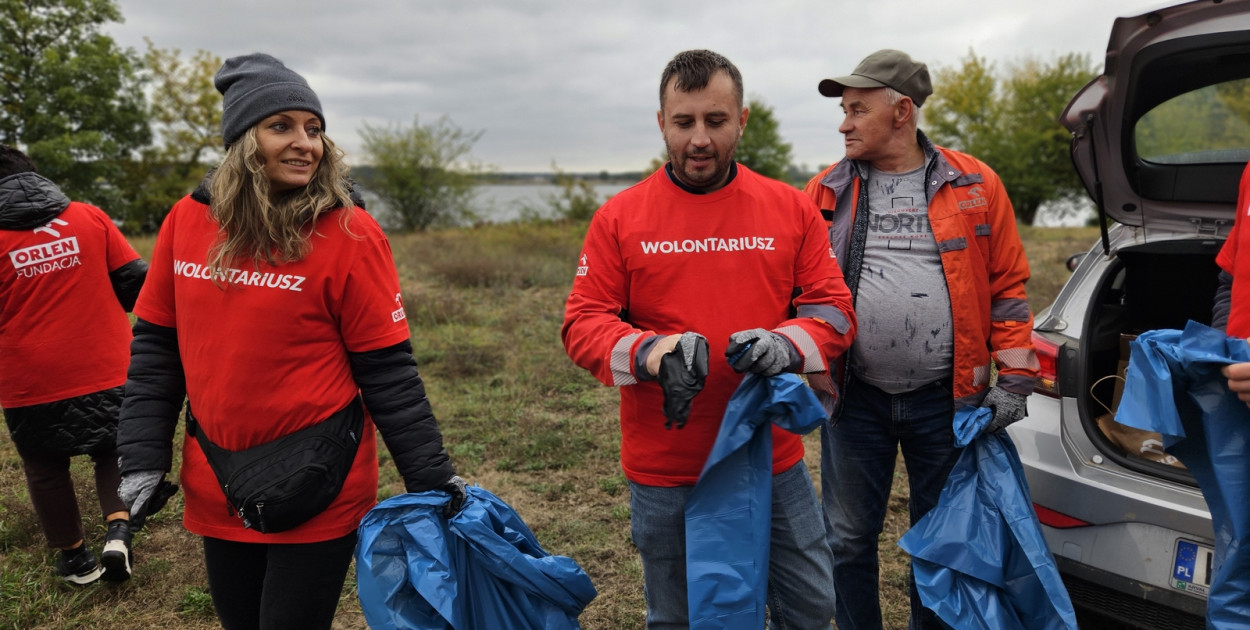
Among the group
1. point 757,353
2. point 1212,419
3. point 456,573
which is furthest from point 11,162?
point 1212,419

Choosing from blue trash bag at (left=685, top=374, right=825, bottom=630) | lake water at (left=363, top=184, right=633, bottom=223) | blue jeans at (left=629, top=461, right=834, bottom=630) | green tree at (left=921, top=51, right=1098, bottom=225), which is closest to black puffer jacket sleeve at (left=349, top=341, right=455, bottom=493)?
blue jeans at (left=629, top=461, right=834, bottom=630)

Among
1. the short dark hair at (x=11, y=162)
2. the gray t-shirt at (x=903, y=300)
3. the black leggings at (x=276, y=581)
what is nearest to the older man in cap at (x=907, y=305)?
the gray t-shirt at (x=903, y=300)

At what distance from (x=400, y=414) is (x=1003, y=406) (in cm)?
178

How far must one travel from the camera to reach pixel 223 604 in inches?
83.9

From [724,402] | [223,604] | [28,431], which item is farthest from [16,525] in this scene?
[724,402]

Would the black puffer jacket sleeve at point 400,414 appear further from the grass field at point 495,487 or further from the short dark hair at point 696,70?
the grass field at point 495,487

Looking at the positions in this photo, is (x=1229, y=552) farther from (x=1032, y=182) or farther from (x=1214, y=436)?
(x=1032, y=182)

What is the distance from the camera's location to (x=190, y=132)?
39.4 meters

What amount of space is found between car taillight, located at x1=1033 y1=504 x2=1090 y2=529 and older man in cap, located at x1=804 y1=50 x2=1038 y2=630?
0.98 ft

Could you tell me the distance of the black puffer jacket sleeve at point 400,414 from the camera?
2.07 meters

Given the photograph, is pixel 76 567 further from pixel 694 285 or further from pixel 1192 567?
pixel 1192 567

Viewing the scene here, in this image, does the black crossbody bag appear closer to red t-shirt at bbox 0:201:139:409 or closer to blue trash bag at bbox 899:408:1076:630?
blue trash bag at bbox 899:408:1076:630

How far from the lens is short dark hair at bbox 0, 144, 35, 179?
11.1 ft

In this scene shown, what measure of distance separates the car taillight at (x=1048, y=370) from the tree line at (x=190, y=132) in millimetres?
19852
